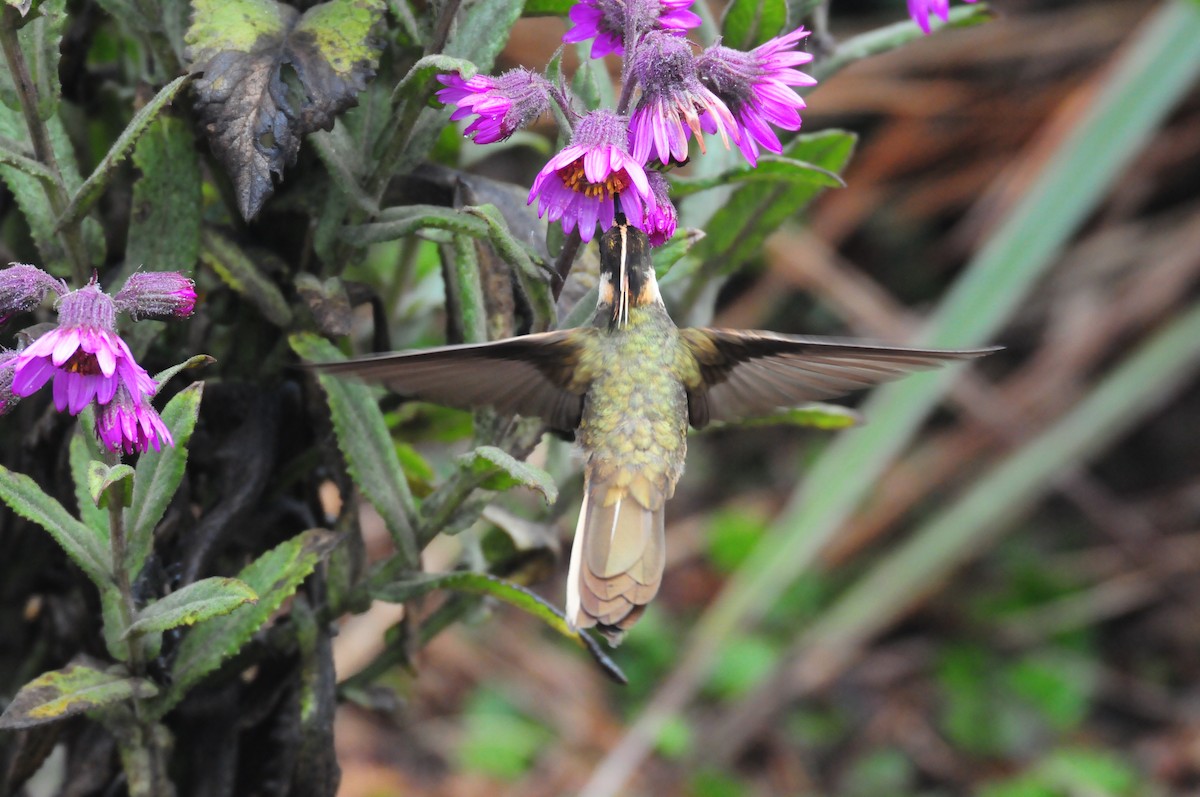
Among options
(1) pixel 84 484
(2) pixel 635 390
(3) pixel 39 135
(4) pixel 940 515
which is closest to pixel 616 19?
(2) pixel 635 390

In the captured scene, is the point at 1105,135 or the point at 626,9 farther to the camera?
the point at 1105,135

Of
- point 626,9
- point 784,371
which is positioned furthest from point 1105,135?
point 626,9

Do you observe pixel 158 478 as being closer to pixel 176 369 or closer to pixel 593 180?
pixel 176 369

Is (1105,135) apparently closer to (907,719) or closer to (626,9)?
(907,719)

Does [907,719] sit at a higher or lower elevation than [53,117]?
lower

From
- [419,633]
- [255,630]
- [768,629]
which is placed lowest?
[768,629]

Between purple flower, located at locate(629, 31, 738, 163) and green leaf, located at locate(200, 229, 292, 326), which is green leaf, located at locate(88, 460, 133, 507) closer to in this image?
green leaf, located at locate(200, 229, 292, 326)

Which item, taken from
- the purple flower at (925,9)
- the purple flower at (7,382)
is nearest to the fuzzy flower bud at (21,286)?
the purple flower at (7,382)
